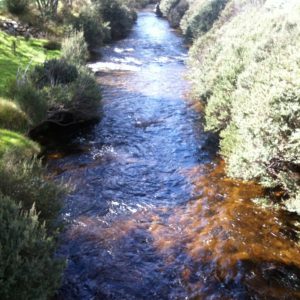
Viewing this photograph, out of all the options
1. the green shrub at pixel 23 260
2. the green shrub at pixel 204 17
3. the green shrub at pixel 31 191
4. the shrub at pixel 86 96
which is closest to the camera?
the green shrub at pixel 23 260

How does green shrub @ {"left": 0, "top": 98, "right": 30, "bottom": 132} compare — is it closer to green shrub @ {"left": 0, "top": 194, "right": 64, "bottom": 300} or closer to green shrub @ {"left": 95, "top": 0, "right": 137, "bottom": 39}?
green shrub @ {"left": 0, "top": 194, "right": 64, "bottom": 300}

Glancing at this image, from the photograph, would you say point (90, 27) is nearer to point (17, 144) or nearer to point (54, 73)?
point (54, 73)

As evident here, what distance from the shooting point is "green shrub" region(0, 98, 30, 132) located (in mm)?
14297

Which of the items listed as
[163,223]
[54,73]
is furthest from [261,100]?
[54,73]

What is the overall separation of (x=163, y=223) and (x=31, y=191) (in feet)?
14.2

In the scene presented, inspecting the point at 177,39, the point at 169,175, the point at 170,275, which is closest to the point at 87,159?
the point at 169,175

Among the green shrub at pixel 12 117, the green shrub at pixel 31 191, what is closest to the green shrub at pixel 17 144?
the green shrub at pixel 12 117

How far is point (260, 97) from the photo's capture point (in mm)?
11406

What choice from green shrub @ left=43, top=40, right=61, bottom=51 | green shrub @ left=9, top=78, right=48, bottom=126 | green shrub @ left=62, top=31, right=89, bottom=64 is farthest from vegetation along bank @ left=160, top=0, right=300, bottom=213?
green shrub @ left=43, top=40, right=61, bottom=51

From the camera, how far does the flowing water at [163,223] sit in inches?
346

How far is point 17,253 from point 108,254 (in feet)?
13.0

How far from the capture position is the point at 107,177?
13609 mm

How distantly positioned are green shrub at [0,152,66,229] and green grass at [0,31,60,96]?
32.4 feet

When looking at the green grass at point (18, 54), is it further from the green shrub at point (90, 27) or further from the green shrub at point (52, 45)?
the green shrub at point (90, 27)
